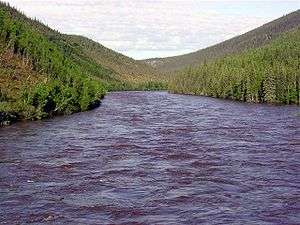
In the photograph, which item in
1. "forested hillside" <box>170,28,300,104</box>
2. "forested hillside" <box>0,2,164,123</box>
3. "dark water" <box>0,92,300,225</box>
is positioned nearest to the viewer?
"dark water" <box>0,92,300,225</box>

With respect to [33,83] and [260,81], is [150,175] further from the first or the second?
[260,81]

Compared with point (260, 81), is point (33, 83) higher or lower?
higher

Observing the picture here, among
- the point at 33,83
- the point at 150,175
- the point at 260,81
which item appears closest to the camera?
the point at 150,175

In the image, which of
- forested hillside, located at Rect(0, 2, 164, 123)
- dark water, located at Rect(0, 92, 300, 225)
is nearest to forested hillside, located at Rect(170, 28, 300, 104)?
forested hillside, located at Rect(0, 2, 164, 123)

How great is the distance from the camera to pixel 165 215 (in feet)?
98.2

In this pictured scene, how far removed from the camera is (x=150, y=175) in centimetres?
4031

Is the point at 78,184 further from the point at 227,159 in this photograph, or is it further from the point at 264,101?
the point at 264,101

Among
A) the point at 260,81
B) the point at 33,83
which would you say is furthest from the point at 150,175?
the point at 260,81

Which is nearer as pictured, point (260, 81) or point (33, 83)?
point (33, 83)

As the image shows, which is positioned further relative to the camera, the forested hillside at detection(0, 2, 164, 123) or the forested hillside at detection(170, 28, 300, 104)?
the forested hillside at detection(170, 28, 300, 104)

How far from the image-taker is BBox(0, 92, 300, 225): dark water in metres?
30.3

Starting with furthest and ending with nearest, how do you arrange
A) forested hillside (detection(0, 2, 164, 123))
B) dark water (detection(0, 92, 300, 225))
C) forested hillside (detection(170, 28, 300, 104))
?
forested hillside (detection(170, 28, 300, 104))
forested hillside (detection(0, 2, 164, 123))
dark water (detection(0, 92, 300, 225))

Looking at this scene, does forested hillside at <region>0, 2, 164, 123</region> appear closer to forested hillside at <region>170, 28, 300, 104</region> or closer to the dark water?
the dark water

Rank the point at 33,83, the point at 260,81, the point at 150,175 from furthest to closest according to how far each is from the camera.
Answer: the point at 260,81 → the point at 33,83 → the point at 150,175
